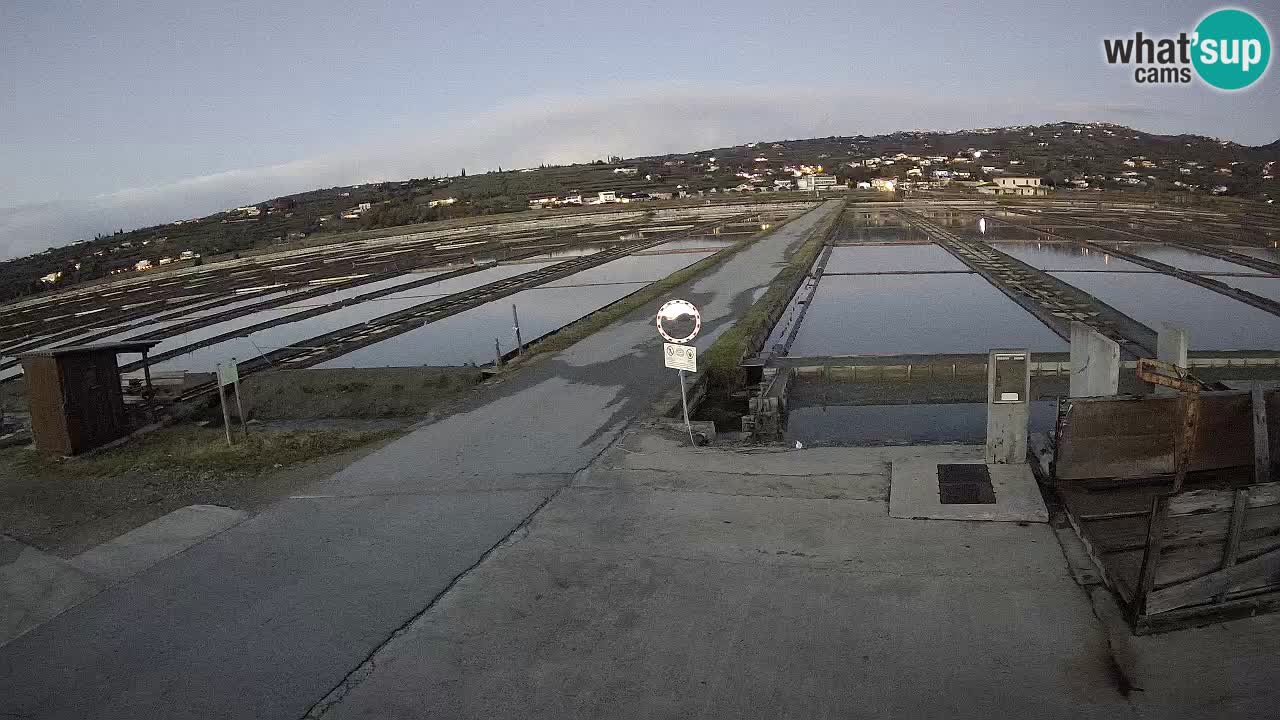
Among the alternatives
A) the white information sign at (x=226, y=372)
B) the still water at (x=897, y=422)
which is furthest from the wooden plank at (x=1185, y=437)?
the white information sign at (x=226, y=372)

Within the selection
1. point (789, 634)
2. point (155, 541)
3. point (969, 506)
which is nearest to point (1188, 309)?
point (969, 506)

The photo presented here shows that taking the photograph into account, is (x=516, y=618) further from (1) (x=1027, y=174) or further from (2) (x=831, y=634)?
(1) (x=1027, y=174)

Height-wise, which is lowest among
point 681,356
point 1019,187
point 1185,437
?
point 1185,437

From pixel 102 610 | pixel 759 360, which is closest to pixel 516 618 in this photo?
pixel 102 610

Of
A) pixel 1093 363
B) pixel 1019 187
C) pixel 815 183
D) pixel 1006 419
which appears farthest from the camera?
pixel 815 183

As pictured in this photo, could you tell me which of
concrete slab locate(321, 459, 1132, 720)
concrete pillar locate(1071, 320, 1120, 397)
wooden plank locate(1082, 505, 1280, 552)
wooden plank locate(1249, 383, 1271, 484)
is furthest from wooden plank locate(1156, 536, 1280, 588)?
concrete pillar locate(1071, 320, 1120, 397)

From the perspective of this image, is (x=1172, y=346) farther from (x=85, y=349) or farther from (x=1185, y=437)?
(x=85, y=349)

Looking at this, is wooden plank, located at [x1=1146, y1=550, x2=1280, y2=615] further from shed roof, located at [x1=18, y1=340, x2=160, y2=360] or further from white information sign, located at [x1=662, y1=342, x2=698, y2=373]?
shed roof, located at [x1=18, y1=340, x2=160, y2=360]

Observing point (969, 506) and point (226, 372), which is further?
point (226, 372)
